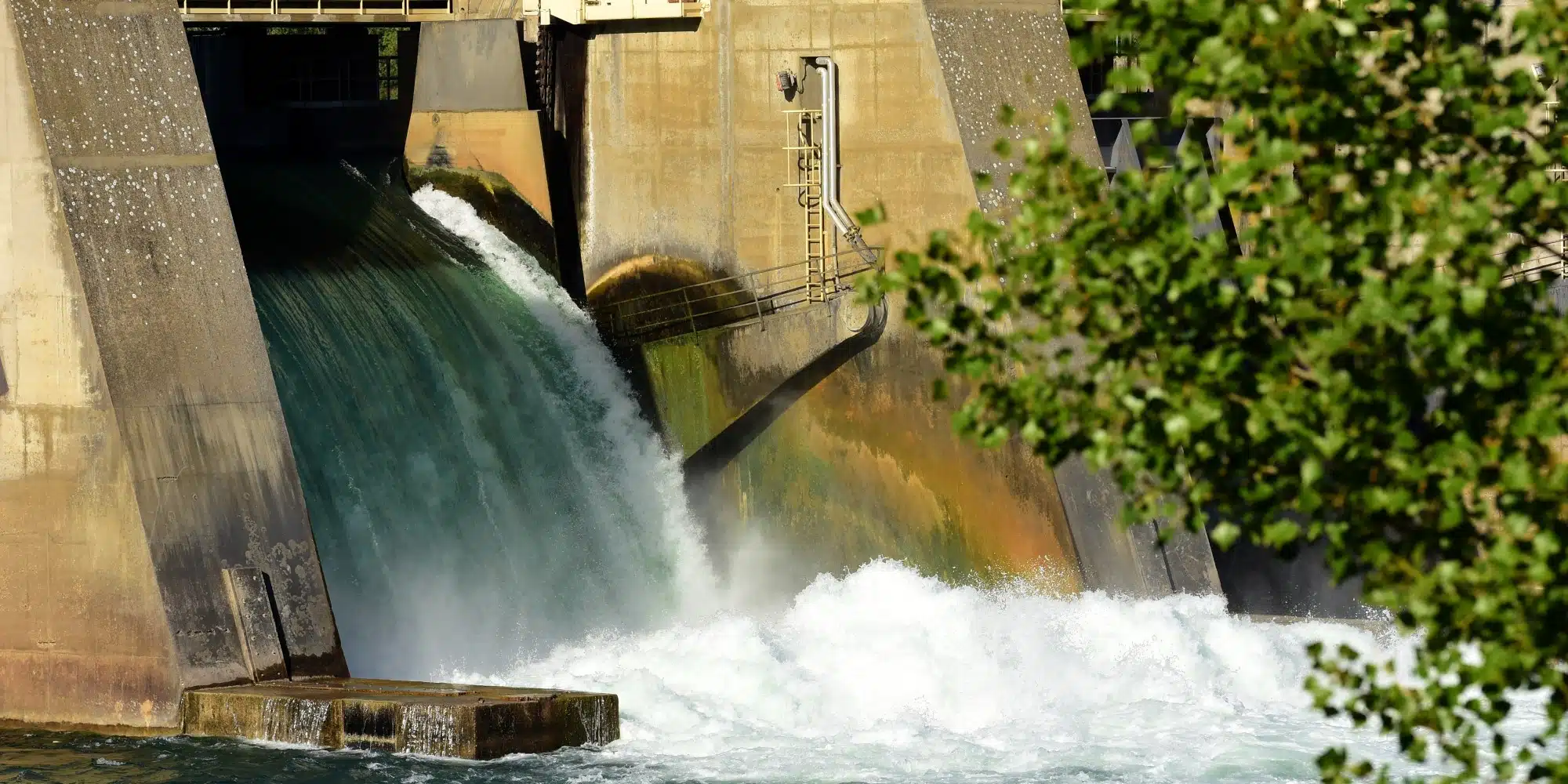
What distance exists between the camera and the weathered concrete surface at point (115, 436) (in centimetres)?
1520

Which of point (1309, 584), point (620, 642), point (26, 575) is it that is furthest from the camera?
point (1309, 584)

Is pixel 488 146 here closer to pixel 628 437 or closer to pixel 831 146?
pixel 628 437

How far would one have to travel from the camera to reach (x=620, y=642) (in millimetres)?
19703

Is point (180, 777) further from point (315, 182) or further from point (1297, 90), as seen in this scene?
point (315, 182)

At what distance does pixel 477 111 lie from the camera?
77.0ft

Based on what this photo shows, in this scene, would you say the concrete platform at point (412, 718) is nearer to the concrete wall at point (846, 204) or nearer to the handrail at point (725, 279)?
the concrete wall at point (846, 204)

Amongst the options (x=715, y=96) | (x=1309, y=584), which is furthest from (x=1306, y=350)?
(x=1309, y=584)

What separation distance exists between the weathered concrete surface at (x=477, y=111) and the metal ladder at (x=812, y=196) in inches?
111

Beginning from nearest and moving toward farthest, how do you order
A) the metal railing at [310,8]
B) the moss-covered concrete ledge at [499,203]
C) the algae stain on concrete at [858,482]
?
the algae stain on concrete at [858,482], the moss-covered concrete ledge at [499,203], the metal railing at [310,8]

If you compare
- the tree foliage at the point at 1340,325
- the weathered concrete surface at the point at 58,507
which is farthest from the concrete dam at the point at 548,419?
the tree foliage at the point at 1340,325

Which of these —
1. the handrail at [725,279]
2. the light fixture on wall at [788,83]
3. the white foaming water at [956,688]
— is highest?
the light fixture on wall at [788,83]

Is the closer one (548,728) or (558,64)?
(548,728)

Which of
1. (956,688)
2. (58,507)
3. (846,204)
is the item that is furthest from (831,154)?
(58,507)

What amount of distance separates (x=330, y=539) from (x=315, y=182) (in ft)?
22.5
